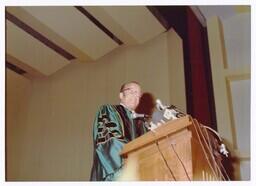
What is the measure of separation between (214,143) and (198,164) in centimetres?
27

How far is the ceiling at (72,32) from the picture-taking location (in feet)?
7.51

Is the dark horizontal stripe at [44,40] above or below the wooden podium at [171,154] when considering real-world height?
above

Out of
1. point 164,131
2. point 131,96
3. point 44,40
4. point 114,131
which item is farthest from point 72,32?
point 164,131

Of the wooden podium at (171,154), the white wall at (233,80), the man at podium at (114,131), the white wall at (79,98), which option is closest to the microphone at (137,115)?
the man at podium at (114,131)

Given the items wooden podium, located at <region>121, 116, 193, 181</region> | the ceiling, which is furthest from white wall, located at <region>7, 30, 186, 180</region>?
wooden podium, located at <region>121, 116, 193, 181</region>

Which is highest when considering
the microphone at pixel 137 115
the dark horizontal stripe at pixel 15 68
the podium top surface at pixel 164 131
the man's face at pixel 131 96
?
the dark horizontal stripe at pixel 15 68

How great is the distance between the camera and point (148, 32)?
262 cm

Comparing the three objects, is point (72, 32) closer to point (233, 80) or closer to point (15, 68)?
point (15, 68)

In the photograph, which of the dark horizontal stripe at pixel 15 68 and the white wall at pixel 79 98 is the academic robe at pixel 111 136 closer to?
the white wall at pixel 79 98

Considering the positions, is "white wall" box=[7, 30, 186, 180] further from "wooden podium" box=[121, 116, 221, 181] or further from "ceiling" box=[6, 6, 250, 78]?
"wooden podium" box=[121, 116, 221, 181]

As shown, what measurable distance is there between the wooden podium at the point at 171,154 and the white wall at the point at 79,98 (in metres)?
0.51

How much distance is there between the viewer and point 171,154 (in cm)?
148

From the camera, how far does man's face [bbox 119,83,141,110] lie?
7.18ft

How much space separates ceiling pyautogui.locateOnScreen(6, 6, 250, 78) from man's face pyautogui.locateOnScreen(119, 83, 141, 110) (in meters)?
0.38
